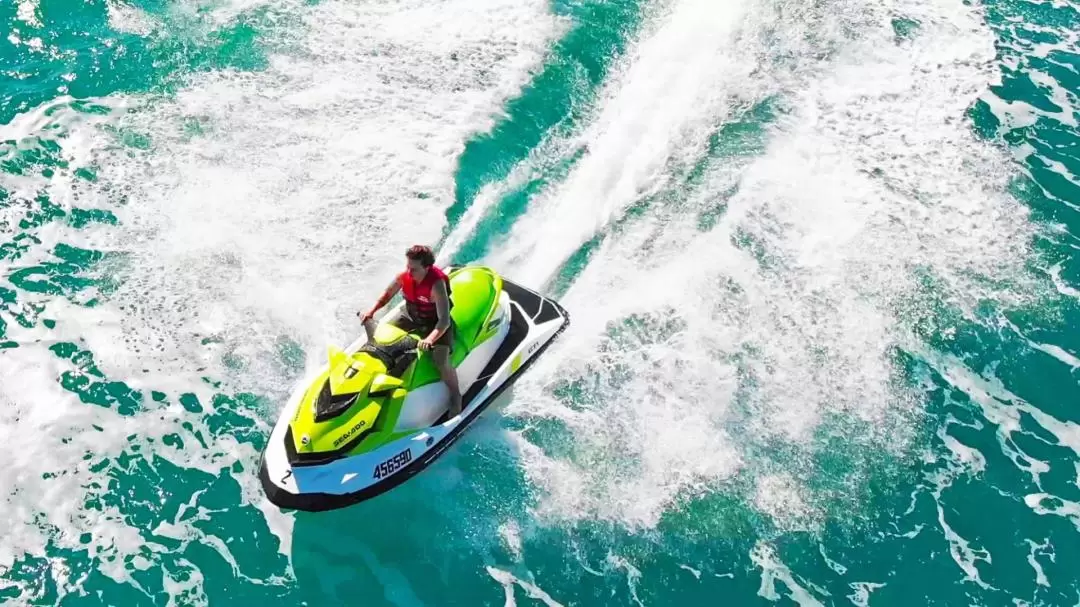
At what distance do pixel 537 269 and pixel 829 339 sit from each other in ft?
12.3

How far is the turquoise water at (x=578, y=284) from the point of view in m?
9.34

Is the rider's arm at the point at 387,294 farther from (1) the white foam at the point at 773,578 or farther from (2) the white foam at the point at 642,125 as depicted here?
(1) the white foam at the point at 773,578

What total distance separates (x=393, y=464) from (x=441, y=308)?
5.29 feet

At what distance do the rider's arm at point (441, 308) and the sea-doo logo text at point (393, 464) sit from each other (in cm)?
117

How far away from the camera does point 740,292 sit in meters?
11.7

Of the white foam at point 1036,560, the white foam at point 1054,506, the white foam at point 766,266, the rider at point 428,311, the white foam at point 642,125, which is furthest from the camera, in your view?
the white foam at point 642,125

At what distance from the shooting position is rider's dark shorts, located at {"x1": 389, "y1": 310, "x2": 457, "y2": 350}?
9.27 meters

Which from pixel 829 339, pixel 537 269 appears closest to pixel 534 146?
pixel 537 269

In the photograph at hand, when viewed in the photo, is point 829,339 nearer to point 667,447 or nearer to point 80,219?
point 667,447

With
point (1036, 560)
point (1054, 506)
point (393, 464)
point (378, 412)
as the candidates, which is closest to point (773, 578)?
point (1036, 560)

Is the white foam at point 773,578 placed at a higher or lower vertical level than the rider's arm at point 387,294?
lower

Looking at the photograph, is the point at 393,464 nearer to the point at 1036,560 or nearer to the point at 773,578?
the point at 773,578

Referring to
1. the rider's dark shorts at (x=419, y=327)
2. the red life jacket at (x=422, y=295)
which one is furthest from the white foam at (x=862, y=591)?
the red life jacket at (x=422, y=295)

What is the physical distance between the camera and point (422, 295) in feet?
30.1
